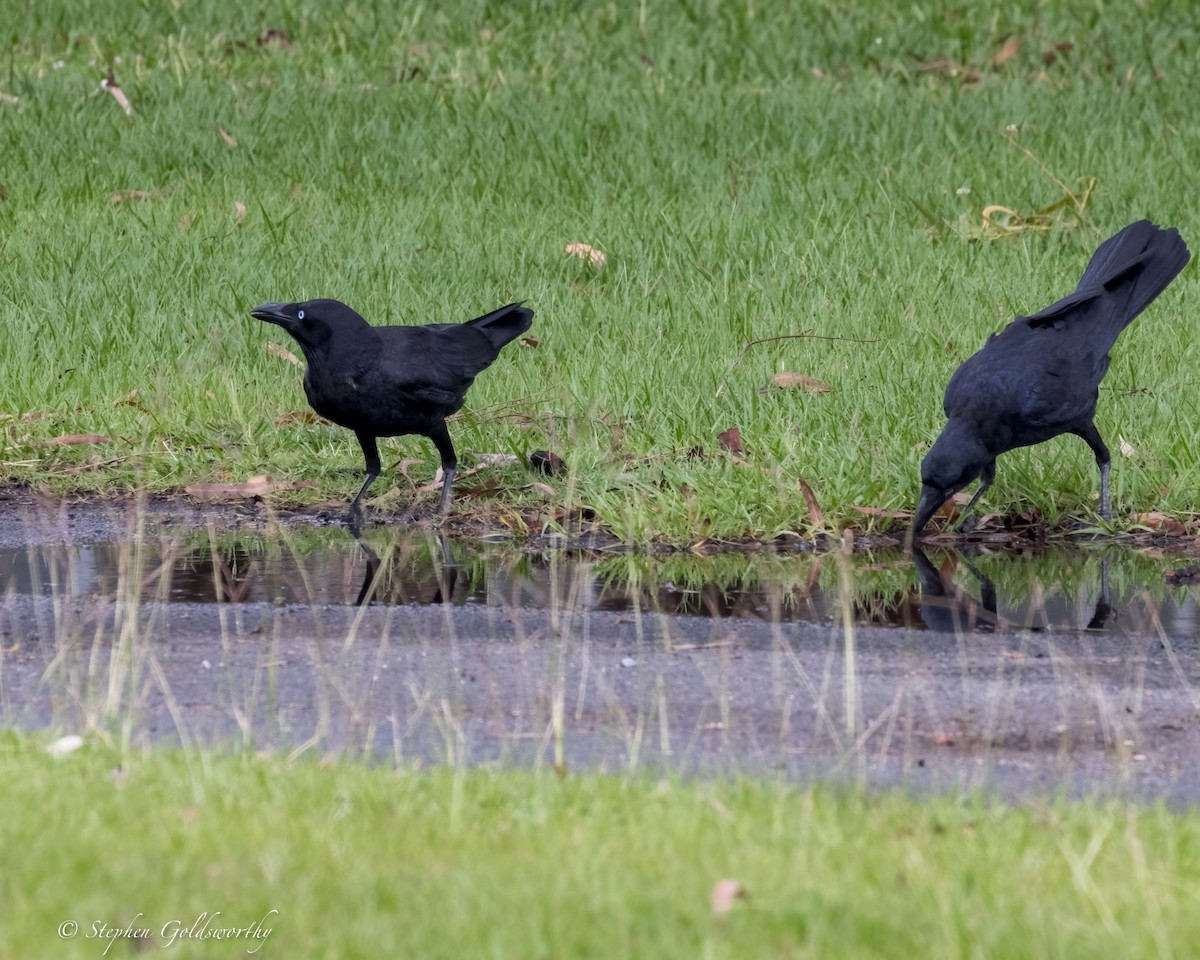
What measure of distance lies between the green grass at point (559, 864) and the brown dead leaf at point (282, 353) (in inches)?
183

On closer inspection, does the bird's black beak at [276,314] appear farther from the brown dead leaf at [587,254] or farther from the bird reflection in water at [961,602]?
the brown dead leaf at [587,254]

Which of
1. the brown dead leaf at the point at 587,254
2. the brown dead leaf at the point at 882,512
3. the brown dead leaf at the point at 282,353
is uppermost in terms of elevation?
the brown dead leaf at the point at 587,254

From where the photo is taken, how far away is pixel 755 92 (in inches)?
500

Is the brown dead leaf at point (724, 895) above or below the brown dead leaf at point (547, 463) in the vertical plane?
below

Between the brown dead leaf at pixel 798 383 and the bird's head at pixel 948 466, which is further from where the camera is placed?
the brown dead leaf at pixel 798 383

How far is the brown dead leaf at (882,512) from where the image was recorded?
622cm

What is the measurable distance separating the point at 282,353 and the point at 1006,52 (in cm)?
786

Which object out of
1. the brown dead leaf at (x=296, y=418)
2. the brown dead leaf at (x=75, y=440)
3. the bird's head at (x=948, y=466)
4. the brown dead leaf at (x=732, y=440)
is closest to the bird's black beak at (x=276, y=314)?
the brown dead leaf at (x=296, y=418)

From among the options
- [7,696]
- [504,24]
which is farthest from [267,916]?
[504,24]

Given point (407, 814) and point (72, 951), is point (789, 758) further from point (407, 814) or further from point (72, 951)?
point (72, 951)

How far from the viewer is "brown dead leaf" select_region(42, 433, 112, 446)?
704cm

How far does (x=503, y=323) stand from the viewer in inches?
267

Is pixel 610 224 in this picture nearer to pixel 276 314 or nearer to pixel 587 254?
pixel 587 254

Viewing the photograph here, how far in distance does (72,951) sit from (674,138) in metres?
9.60
